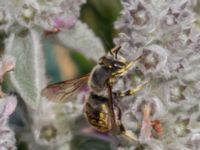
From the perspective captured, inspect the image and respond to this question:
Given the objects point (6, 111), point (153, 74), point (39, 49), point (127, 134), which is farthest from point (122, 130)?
point (39, 49)

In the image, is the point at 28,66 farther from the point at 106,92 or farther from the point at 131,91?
the point at 131,91

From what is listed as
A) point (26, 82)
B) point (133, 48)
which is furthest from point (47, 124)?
point (133, 48)

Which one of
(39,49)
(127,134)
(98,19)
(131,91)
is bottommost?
(127,134)

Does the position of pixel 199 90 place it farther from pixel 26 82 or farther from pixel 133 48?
pixel 26 82

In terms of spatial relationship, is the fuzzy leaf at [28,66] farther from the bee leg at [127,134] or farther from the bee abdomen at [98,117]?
the bee leg at [127,134]

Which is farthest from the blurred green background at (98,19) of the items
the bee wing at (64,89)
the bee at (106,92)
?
the bee at (106,92)
